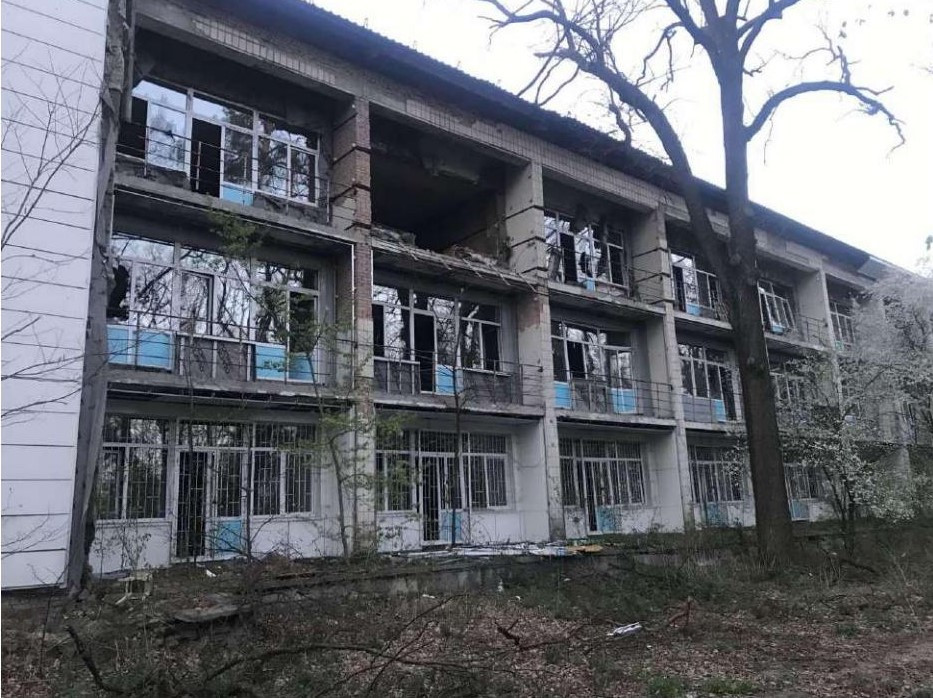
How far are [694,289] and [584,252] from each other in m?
5.28

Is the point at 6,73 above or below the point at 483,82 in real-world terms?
below

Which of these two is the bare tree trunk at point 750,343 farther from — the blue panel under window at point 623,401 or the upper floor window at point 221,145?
the upper floor window at point 221,145

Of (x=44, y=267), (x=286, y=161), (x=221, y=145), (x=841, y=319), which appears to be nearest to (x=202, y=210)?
(x=221, y=145)

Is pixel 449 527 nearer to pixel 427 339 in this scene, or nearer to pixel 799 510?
pixel 427 339

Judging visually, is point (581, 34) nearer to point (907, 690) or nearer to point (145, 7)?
point (145, 7)

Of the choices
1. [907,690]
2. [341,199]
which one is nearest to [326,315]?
[341,199]

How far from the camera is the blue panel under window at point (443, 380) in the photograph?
642 inches

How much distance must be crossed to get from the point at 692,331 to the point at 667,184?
4.69 meters

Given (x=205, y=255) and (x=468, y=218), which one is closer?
(x=205, y=255)

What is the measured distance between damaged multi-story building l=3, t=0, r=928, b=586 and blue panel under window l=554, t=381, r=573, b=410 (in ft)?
0.19

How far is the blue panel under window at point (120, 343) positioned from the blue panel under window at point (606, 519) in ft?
39.5

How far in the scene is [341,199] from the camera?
14977mm

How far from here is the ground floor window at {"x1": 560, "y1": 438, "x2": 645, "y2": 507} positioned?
18.7m

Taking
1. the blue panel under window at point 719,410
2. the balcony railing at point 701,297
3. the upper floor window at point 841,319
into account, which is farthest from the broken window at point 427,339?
the upper floor window at point 841,319
